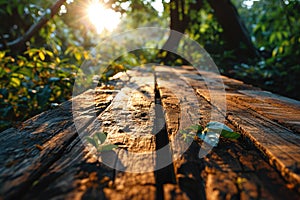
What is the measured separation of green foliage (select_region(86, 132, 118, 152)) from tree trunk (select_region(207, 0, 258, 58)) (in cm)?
513

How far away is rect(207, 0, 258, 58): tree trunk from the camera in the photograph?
516 cm

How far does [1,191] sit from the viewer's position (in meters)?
0.47

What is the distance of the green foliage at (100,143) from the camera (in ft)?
2.15

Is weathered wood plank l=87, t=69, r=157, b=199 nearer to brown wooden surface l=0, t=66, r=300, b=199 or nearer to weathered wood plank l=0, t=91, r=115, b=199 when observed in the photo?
brown wooden surface l=0, t=66, r=300, b=199

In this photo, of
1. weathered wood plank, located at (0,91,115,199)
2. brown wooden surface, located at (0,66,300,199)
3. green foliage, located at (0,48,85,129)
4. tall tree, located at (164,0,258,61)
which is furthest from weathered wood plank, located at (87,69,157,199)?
tall tree, located at (164,0,258,61)

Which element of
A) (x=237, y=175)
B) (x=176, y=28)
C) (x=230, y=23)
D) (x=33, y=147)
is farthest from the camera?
(x=176, y=28)

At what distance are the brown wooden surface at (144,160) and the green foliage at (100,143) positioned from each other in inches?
0.6

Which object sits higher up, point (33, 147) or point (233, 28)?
point (233, 28)

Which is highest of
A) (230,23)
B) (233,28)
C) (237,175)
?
(230,23)

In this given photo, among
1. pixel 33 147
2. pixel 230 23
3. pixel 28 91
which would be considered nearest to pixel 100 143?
pixel 33 147

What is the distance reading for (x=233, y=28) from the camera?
536cm

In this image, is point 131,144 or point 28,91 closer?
point 131,144

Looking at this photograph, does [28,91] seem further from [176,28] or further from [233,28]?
[233,28]

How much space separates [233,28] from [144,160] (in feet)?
18.1
